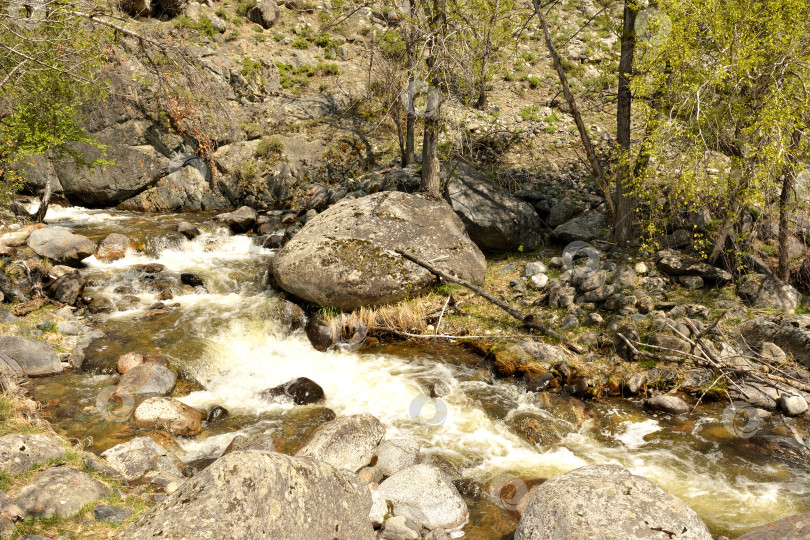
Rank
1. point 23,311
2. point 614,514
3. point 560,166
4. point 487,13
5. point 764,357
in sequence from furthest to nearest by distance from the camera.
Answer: point 560,166 → point 487,13 → point 23,311 → point 764,357 → point 614,514

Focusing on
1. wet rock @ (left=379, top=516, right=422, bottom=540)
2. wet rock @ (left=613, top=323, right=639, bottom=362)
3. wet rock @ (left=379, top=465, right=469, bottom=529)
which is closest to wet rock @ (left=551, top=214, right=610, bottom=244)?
wet rock @ (left=613, top=323, right=639, bottom=362)

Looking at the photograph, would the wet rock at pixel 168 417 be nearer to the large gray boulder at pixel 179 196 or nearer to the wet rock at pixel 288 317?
the wet rock at pixel 288 317

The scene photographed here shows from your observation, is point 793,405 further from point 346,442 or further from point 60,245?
point 60,245

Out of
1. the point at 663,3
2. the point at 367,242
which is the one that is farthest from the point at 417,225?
the point at 663,3

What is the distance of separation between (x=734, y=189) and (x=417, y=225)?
6.30 metres

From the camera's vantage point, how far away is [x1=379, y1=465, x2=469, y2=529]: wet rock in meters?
5.91

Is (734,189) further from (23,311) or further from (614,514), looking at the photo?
(23,311)

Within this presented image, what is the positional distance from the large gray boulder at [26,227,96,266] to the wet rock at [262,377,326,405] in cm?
700

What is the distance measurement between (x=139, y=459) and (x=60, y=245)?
27.5 feet

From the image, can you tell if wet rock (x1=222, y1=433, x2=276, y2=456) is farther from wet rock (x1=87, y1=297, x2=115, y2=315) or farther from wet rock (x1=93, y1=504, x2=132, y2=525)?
wet rock (x1=87, y1=297, x2=115, y2=315)

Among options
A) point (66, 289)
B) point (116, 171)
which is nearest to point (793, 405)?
point (66, 289)

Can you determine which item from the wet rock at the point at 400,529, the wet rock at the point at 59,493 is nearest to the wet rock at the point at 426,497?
the wet rock at the point at 400,529

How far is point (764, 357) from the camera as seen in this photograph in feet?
27.9

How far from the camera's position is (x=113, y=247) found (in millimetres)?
13500
